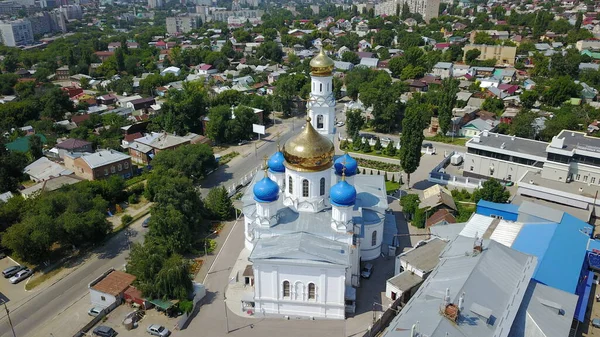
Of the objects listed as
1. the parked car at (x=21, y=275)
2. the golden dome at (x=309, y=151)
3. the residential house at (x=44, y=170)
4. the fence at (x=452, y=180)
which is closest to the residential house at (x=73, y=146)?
the residential house at (x=44, y=170)

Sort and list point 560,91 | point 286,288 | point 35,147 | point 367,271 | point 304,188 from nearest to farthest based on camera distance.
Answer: point 286,288 → point 304,188 → point 367,271 → point 35,147 → point 560,91

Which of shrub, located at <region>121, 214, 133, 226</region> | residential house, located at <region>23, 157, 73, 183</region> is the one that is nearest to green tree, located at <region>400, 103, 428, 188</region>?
shrub, located at <region>121, 214, 133, 226</region>

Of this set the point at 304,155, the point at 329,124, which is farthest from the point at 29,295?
the point at 329,124

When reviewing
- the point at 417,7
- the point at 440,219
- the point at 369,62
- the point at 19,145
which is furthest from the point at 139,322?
the point at 417,7

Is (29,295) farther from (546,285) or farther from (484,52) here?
(484,52)

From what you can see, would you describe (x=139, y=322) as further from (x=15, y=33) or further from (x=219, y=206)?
(x=15, y=33)

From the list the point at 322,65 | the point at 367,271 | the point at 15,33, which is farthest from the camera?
the point at 15,33
